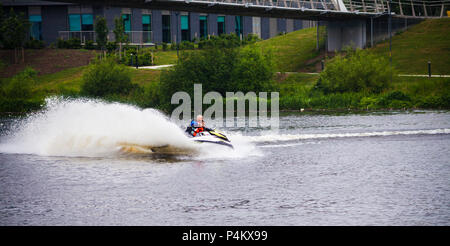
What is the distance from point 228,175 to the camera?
86.2ft

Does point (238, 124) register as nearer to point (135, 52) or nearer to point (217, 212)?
point (217, 212)

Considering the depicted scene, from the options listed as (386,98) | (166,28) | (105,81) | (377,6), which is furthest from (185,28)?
(386,98)

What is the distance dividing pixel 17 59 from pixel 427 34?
43755mm

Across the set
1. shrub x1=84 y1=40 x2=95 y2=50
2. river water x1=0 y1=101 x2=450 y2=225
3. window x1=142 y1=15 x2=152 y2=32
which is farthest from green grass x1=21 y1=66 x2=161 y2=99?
window x1=142 y1=15 x2=152 y2=32

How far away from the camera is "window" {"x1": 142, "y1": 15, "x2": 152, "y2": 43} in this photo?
93094 mm

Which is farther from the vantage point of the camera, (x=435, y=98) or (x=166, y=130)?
(x=435, y=98)

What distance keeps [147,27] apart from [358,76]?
4543 cm

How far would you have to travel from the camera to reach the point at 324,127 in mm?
40688

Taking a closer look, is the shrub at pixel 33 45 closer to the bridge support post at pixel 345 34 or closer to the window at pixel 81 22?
the window at pixel 81 22

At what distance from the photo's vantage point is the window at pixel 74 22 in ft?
294

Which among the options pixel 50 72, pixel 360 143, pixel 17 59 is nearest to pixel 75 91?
pixel 50 72

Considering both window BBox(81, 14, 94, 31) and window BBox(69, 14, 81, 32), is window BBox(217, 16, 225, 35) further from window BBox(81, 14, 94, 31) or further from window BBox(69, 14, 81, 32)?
window BBox(69, 14, 81, 32)

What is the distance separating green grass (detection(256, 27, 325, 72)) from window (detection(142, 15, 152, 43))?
675 inches
